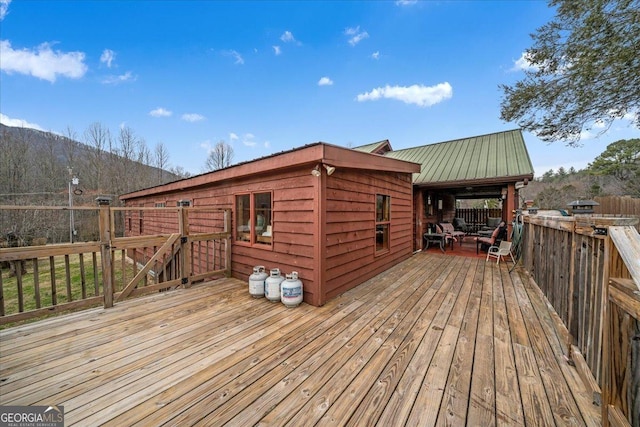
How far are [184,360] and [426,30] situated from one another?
10575 mm

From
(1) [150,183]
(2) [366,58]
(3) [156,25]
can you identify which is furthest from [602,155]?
(1) [150,183]

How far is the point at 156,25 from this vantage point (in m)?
7.96

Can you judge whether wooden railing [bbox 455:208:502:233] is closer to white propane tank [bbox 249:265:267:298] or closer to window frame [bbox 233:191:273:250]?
window frame [bbox 233:191:273:250]

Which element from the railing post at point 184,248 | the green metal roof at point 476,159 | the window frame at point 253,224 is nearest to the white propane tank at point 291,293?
the window frame at point 253,224

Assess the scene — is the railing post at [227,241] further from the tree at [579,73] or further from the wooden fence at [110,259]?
the tree at [579,73]

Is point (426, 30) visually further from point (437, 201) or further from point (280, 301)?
point (280, 301)

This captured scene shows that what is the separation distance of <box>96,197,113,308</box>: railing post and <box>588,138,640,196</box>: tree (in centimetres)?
2069

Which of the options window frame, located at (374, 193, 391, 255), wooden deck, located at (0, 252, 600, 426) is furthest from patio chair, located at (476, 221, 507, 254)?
wooden deck, located at (0, 252, 600, 426)

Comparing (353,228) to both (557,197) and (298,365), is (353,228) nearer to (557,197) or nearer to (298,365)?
(298,365)

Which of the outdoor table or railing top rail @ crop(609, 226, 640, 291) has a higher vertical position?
railing top rail @ crop(609, 226, 640, 291)

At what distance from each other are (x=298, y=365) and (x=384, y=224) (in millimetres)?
3926

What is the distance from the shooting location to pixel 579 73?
436cm

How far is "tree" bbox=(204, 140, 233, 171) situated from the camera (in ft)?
69.5

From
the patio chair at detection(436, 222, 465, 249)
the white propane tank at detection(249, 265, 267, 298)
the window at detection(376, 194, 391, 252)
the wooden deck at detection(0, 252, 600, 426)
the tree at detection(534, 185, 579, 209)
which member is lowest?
the wooden deck at detection(0, 252, 600, 426)
